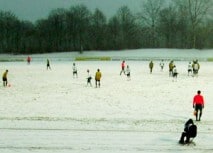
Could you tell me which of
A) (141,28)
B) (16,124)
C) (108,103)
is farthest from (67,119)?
(141,28)

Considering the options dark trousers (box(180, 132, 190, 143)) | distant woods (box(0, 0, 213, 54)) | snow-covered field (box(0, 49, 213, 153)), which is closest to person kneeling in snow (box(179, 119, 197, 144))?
dark trousers (box(180, 132, 190, 143))

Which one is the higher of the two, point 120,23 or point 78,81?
point 120,23

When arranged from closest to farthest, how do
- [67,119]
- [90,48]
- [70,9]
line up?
1. [67,119]
2. [90,48]
3. [70,9]

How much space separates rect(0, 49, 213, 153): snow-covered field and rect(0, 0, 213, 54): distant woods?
2653 inches

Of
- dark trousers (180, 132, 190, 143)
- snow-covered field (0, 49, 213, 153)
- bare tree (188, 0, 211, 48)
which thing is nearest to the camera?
dark trousers (180, 132, 190, 143)

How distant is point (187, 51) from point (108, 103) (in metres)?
67.5

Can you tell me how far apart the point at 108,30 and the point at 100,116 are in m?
97.1

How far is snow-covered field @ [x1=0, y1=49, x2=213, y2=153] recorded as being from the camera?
1669 cm

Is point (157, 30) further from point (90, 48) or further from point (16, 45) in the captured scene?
point (16, 45)

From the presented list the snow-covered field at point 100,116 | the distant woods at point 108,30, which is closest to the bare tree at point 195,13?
the distant woods at point 108,30

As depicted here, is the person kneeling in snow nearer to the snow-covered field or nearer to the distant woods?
the snow-covered field

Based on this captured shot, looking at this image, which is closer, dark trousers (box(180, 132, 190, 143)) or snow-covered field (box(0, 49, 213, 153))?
dark trousers (box(180, 132, 190, 143))

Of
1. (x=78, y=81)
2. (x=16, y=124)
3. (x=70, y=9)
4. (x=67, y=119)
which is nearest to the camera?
(x=16, y=124)

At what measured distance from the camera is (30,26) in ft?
405
